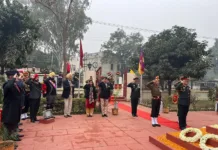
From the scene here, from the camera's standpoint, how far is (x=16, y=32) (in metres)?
11.5

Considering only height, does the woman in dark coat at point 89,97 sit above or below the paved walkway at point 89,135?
above

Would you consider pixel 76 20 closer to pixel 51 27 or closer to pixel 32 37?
pixel 51 27

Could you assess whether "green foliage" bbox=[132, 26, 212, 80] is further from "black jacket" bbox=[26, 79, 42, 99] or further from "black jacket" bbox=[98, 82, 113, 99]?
"black jacket" bbox=[26, 79, 42, 99]

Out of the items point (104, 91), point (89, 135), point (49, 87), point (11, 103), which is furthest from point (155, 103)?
point (11, 103)

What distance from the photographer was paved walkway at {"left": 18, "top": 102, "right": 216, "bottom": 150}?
448 cm

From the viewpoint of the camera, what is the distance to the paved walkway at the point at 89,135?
14.7 ft

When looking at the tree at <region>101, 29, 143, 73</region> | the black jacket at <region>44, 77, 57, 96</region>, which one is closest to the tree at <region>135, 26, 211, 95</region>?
the black jacket at <region>44, 77, 57, 96</region>

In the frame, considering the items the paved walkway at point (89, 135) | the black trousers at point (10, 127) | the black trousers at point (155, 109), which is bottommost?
the paved walkway at point (89, 135)

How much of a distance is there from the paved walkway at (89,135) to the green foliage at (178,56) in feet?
31.4

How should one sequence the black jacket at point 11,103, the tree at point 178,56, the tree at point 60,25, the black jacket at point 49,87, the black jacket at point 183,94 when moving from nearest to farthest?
the black jacket at point 11,103 < the black jacket at point 183,94 < the black jacket at point 49,87 < the tree at point 178,56 < the tree at point 60,25

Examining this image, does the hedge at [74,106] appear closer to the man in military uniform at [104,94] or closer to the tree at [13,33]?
the man in military uniform at [104,94]

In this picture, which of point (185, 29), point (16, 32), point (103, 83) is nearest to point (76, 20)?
point (185, 29)

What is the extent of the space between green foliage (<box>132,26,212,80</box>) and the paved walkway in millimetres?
9571

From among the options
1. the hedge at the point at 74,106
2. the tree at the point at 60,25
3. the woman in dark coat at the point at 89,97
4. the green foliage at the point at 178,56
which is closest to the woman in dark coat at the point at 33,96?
the hedge at the point at 74,106
